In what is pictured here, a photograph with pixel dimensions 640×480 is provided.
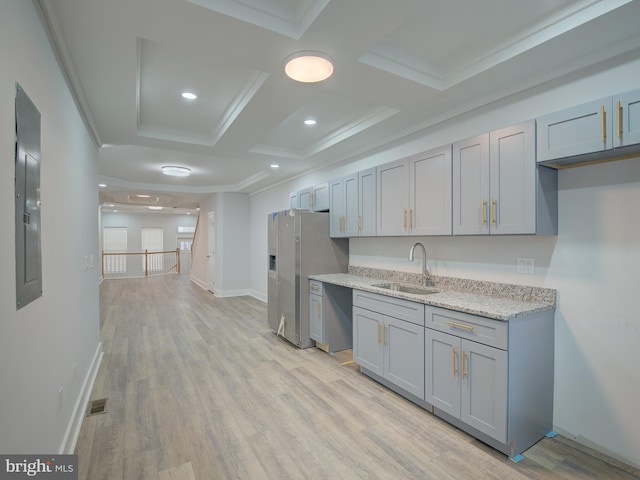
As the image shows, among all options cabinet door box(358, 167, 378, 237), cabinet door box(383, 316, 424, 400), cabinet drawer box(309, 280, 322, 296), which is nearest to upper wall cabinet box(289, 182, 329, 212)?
cabinet door box(358, 167, 378, 237)

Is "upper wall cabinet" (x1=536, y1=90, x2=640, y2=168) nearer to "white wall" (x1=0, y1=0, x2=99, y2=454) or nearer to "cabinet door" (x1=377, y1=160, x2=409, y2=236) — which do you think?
"cabinet door" (x1=377, y1=160, x2=409, y2=236)

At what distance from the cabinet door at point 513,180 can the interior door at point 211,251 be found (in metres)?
7.26

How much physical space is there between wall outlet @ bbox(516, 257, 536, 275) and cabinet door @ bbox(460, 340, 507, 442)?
77 centimetres

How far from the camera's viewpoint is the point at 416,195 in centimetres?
311

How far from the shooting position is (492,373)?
2.14 m

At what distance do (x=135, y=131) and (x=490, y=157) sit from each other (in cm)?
355

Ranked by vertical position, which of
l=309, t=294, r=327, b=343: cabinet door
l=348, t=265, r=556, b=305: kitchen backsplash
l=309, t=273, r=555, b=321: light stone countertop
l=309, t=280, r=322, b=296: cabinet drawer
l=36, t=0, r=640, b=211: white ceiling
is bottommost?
l=309, t=294, r=327, b=343: cabinet door

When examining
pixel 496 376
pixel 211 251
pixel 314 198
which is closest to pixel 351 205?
pixel 314 198

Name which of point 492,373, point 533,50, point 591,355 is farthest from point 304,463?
point 533,50

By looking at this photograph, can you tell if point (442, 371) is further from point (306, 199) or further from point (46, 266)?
point (306, 199)

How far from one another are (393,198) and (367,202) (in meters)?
0.41

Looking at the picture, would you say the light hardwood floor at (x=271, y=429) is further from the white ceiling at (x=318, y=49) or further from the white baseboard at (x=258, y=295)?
the white baseboard at (x=258, y=295)

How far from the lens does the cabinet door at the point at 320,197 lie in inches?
177

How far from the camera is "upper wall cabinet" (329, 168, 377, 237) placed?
3680mm
